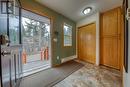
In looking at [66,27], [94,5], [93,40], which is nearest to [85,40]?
[93,40]

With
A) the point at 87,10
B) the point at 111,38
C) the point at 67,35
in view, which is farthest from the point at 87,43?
the point at 87,10

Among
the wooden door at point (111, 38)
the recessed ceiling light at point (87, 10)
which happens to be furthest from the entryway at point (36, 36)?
the wooden door at point (111, 38)

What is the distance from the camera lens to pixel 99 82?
2.64 metres

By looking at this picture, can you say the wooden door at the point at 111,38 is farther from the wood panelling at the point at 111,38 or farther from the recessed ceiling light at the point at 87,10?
the recessed ceiling light at the point at 87,10

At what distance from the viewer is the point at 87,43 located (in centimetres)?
545

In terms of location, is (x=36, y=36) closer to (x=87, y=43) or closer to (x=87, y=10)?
(x=87, y=10)

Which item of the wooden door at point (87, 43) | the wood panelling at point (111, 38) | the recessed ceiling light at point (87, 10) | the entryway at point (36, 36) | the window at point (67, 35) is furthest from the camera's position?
the window at point (67, 35)

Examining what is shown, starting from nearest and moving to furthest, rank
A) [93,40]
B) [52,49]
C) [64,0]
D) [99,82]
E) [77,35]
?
[99,82], [64,0], [52,49], [93,40], [77,35]

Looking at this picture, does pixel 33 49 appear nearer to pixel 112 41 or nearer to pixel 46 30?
pixel 46 30

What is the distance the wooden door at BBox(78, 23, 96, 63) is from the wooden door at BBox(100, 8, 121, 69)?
0.43 metres

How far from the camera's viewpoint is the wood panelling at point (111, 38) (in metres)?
3.96

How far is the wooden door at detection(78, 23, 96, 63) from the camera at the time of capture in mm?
5004

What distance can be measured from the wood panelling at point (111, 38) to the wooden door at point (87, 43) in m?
0.43

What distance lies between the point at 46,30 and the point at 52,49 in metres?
0.74
